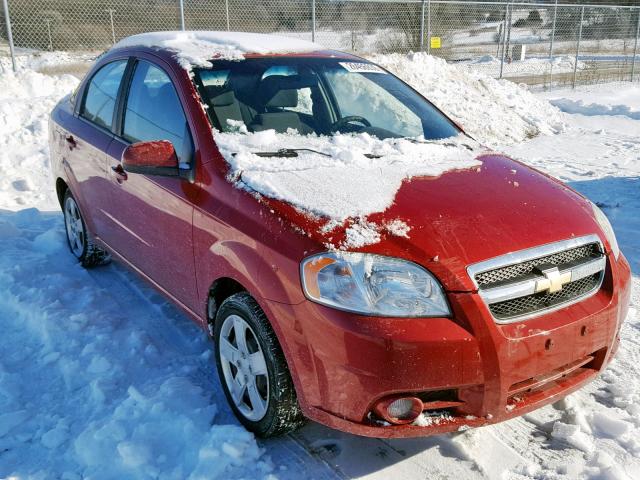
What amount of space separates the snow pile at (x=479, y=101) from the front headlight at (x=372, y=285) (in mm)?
8468

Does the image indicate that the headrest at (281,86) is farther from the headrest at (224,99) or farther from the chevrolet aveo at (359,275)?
the headrest at (224,99)

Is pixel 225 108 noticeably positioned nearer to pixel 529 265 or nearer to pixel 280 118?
pixel 280 118

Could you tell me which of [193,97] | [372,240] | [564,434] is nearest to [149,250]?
[193,97]

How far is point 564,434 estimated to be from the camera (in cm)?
267

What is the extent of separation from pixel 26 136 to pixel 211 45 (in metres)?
5.52

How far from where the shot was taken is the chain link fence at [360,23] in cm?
1291

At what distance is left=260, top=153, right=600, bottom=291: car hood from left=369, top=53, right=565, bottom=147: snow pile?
25.2 feet

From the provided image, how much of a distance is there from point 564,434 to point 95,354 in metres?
2.49

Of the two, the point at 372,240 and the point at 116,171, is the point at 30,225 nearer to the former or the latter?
the point at 116,171

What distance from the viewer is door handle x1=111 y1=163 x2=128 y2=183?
3.57 metres

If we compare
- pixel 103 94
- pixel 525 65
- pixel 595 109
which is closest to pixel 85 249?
pixel 103 94

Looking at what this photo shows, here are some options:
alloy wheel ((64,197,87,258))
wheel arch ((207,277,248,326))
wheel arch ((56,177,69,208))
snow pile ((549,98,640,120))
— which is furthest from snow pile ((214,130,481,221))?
snow pile ((549,98,640,120))

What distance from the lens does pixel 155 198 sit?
3.23m

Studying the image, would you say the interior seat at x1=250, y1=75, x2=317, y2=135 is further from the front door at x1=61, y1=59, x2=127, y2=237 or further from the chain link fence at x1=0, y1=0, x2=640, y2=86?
the chain link fence at x1=0, y1=0, x2=640, y2=86
